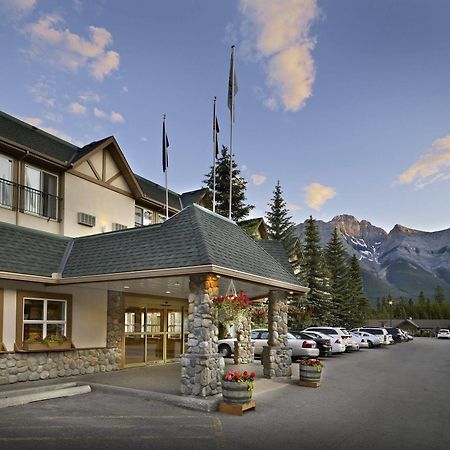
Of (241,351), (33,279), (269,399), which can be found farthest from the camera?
(241,351)

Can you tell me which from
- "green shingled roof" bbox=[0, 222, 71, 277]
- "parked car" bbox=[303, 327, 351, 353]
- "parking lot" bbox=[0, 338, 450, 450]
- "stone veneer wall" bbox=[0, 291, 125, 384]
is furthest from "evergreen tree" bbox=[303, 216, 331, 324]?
"green shingled roof" bbox=[0, 222, 71, 277]

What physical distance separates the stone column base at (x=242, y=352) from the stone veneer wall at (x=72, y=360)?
5.46m

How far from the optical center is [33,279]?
1311 cm

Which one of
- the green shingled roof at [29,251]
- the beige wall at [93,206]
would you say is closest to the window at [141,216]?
the beige wall at [93,206]

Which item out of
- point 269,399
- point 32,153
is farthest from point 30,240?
point 269,399

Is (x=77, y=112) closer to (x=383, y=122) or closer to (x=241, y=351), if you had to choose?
(x=241, y=351)

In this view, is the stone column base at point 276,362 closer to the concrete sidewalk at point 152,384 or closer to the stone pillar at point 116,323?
the concrete sidewalk at point 152,384

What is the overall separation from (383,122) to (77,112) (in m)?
14.8

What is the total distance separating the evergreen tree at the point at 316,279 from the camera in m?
39.8

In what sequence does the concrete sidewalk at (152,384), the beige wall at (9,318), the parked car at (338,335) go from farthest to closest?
the parked car at (338,335)
the beige wall at (9,318)
the concrete sidewalk at (152,384)

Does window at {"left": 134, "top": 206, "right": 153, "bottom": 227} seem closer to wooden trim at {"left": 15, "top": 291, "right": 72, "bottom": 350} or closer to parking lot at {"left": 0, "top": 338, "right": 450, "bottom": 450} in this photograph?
wooden trim at {"left": 15, "top": 291, "right": 72, "bottom": 350}

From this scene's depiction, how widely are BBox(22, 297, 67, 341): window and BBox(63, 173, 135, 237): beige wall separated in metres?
2.76

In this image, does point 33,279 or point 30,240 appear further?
point 30,240

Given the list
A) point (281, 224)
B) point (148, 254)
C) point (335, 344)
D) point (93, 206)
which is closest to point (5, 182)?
point (93, 206)
